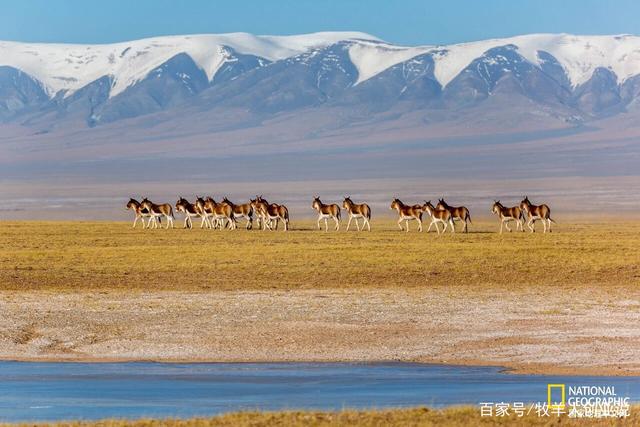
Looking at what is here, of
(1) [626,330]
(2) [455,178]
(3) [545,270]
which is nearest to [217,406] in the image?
(1) [626,330]

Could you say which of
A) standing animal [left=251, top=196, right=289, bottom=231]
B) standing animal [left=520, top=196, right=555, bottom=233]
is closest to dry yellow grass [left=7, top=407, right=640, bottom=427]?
standing animal [left=520, top=196, right=555, bottom=233]

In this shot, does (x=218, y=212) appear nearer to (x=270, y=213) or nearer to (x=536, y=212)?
(x=270, y=213)

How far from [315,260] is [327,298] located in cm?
780

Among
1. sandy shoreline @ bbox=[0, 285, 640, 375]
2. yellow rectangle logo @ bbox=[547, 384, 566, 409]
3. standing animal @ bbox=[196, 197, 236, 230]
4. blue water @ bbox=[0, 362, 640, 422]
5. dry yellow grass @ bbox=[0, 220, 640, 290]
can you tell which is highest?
standing animal @ bbox=[196, 197, 236, 230]

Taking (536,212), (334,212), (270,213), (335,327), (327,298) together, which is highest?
(536,212)

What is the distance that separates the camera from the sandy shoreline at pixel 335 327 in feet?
76.1

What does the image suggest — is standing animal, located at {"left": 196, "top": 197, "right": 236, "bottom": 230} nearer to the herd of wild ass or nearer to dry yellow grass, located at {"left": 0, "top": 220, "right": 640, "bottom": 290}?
the herd of wild ass

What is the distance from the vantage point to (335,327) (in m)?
26.5

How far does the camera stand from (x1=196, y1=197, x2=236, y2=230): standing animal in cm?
5584

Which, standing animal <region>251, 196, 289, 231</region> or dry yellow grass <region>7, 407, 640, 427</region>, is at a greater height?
standing animal <region>251, 196, 289, 231</region>

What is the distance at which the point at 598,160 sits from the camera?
541ft

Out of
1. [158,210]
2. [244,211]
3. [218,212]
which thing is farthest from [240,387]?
[158,210]

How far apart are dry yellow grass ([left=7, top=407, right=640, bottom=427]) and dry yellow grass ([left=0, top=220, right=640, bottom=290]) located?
59.2 ft

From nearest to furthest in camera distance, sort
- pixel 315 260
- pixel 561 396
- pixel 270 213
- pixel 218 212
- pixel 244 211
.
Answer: pixel 561 396 < pixel 315 260 < pixel 270 213 < pixel 244 211 < pixel 218 212
